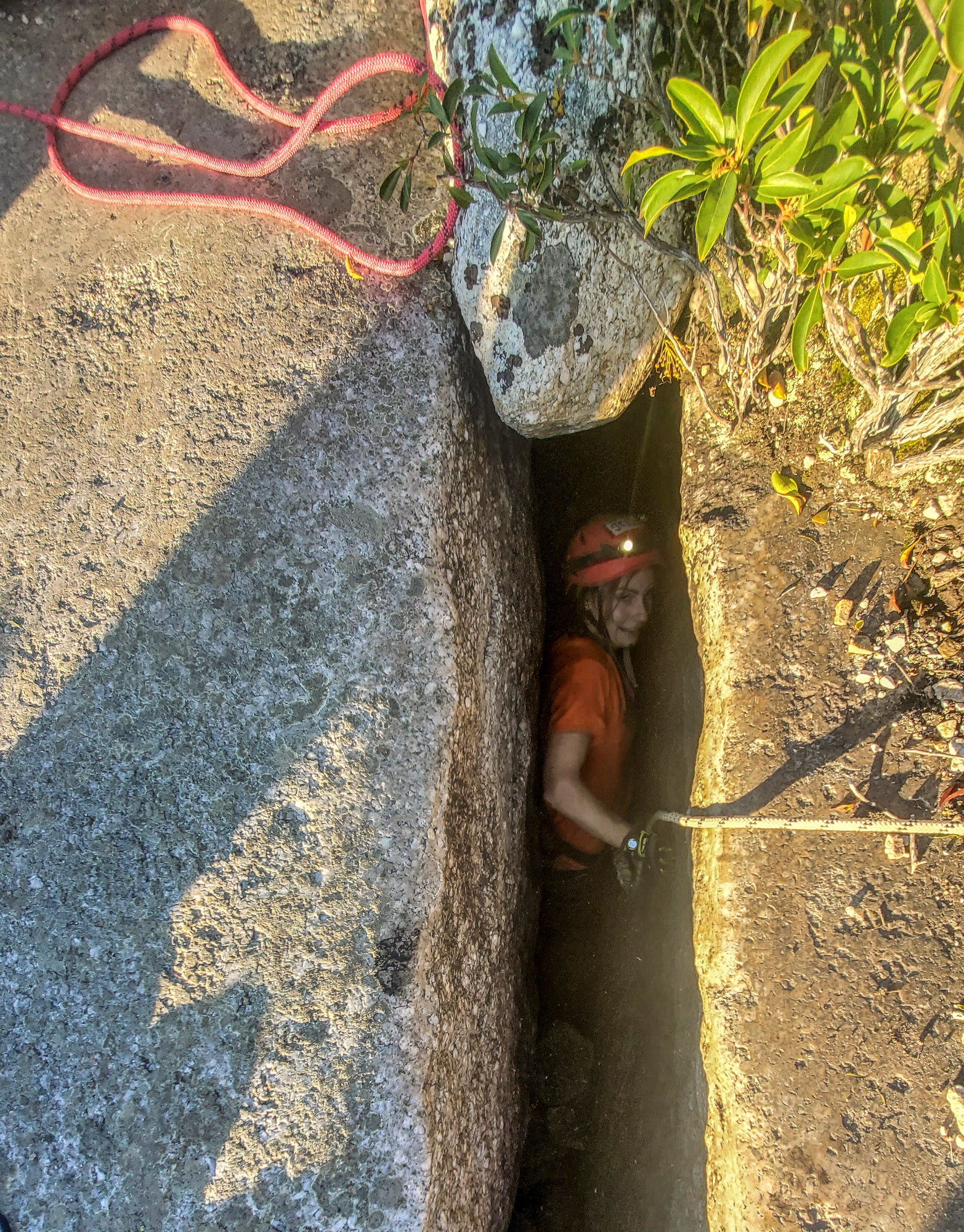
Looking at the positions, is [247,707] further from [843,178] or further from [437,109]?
[843,178]

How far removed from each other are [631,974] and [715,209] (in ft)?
7.49

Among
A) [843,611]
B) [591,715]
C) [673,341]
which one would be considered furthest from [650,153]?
[591,715]

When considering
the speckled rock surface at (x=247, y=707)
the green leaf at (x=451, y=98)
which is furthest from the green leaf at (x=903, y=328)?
the speckled rock surface at (x=247, y=707)

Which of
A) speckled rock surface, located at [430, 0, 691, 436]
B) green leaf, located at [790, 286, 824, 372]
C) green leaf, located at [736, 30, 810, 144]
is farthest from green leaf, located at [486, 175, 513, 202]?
green leaf, located at [790, 286, 824, 372]

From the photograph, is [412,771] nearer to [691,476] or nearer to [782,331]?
[691,476]

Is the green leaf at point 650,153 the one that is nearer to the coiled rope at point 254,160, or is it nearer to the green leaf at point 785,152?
the green leaf at point 785,152

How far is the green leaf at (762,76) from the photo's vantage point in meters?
0.97

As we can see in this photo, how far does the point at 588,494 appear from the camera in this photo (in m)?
2.89

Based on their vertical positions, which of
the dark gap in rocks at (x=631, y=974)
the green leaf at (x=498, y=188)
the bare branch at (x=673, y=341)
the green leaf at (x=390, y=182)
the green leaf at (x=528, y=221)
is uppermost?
the bare branch at (x=673, y=341)

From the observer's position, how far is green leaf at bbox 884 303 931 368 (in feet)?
3.98

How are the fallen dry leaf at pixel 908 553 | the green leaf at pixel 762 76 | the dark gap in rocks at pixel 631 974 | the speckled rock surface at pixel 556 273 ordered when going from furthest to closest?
the dark gap in rocks at pixel 631 974
the fallen dry leaf at pixel 908 553
the speckled rock surface at pixel 556 273
the green leaf at pixel 762 76

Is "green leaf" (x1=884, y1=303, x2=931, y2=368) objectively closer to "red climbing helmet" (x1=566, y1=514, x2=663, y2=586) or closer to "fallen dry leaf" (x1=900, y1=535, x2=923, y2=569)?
"fallen dry leaf" (x1=900, y1=535, x2=923, y2=569)

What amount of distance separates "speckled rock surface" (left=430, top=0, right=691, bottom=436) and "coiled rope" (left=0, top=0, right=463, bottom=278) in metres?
0.15

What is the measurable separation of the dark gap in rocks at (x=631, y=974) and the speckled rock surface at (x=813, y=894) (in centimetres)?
27
